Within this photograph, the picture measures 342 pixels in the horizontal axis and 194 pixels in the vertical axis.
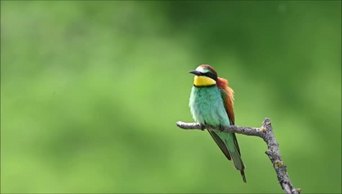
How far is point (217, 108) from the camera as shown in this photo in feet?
6.73

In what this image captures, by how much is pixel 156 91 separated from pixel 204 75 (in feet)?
10.0

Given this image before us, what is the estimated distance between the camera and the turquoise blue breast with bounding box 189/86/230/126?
6.65 feet

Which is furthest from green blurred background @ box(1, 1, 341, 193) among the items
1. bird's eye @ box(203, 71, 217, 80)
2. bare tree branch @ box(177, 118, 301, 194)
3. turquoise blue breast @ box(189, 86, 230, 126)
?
bare tree branch @ box(177, 118, 301, 194)

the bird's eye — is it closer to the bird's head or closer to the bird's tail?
the bird's head

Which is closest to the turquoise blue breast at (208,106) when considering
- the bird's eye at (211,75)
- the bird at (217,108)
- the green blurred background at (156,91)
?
the bird at (217,108)

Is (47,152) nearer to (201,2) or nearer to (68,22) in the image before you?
(68,22)

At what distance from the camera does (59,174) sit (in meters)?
4.59

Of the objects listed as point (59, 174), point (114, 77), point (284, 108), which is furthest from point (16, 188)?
point (284, 108)

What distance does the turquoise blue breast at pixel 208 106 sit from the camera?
6.65ft

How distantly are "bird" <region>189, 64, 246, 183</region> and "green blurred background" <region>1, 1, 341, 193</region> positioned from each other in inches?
93.7

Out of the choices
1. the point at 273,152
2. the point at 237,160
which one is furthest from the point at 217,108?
the point at 273,152

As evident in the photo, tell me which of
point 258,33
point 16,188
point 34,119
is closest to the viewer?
point 16,188

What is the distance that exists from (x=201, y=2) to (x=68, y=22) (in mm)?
886

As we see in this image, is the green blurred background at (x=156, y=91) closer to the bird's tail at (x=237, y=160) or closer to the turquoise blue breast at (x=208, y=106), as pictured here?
the turquoise blue breast at (x=208, y=106)
